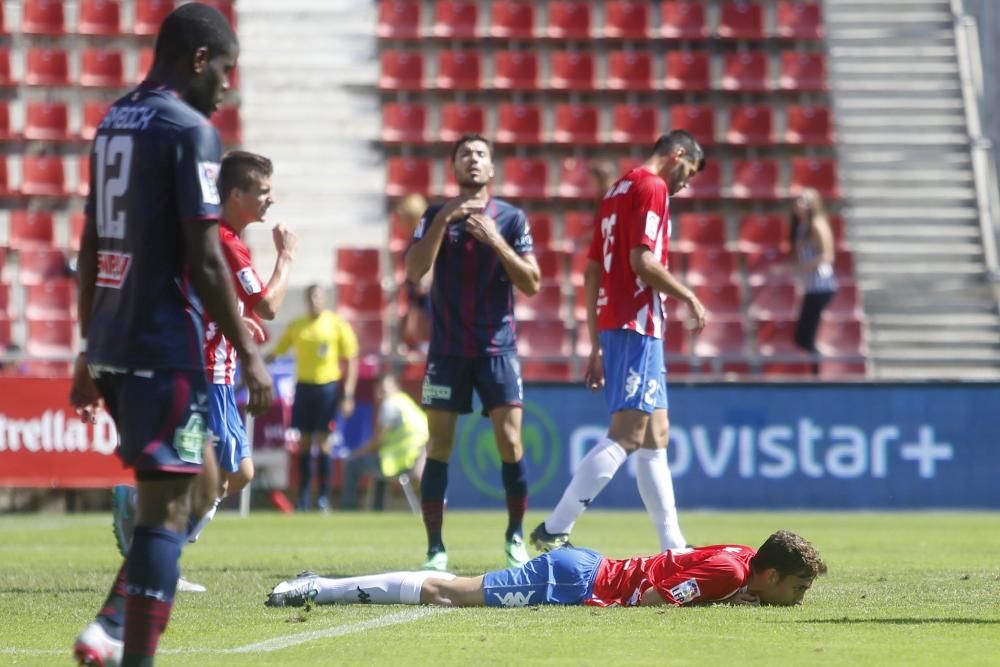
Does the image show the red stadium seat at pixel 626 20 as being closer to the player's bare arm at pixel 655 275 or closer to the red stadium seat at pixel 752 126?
the red stadium seat at pixel 752 126

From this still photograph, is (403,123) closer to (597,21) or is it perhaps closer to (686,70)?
(597,21)

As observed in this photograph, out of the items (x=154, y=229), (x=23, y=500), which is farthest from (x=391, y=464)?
(x=154, y=229)

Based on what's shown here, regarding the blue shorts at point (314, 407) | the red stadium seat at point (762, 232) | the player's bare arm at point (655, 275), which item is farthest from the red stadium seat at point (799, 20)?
the player's bare arm at point (655, 275)

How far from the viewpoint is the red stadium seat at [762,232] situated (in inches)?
814

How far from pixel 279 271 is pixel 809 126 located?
15.6 meters

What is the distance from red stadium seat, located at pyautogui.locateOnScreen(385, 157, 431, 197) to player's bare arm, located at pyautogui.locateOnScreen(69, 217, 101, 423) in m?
16.6

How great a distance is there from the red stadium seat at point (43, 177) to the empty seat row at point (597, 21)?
4.84 metres

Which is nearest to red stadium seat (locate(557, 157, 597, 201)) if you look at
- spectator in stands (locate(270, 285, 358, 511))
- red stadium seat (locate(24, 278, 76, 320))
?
spectator in stands (locate(270, 285, 358, 511))

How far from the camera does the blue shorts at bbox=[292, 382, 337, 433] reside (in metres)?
15.8

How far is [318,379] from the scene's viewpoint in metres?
16.0

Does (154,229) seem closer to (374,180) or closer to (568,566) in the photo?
(568,566)

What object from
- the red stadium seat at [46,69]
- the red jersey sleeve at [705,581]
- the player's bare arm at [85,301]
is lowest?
the red jersey sleeve at [705,581]

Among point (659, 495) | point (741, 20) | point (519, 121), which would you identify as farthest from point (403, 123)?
point (659, 495)

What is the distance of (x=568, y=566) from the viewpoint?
6656mm
